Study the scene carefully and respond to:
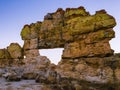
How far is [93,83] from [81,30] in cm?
1148

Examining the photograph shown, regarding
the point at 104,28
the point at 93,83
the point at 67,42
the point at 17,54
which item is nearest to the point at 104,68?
the point at 93,83

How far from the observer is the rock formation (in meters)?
32.7

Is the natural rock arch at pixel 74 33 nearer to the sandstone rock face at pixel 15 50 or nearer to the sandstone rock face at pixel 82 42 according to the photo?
the sandstone rock face at pixel 82 42

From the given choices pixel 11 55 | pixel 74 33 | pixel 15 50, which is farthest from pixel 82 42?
pixel 11 55

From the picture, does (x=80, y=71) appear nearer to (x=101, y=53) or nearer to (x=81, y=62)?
(x=81, y=62)

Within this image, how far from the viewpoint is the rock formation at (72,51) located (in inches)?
1288

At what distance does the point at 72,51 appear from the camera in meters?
41.4

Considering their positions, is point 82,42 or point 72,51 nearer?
point 82,42

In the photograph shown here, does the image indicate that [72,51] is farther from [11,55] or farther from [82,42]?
[11,55]

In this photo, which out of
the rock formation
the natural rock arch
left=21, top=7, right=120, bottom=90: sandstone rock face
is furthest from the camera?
the natural rock arch

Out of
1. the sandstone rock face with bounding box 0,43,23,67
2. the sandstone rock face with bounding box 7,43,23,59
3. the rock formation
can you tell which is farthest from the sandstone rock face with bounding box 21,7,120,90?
the sandstone rock face with bounding box 0,43,23,67

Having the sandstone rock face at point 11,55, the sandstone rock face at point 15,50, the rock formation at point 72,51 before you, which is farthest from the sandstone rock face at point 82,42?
the sandstone rock face at point 11,55

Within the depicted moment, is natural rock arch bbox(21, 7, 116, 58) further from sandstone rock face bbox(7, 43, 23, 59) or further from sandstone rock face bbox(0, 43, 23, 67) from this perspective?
sandstone rock face bbox(0, 43, 23, 67)

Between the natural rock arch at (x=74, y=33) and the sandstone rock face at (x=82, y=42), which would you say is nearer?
the sandstone rock face at (x=82, y=42)
